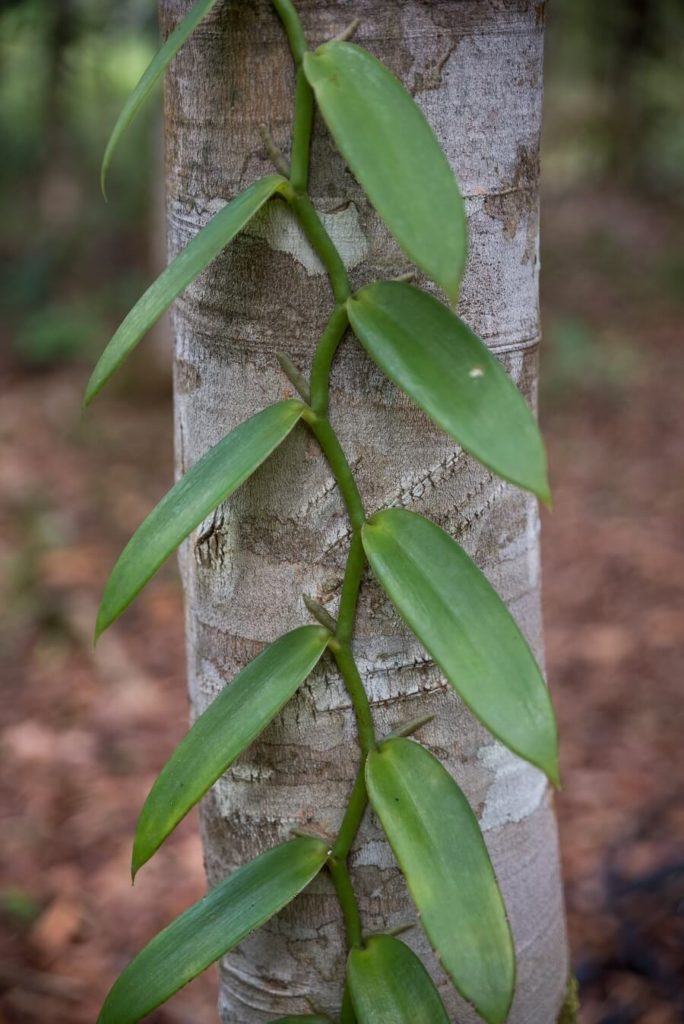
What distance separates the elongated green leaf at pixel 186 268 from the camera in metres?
0.56

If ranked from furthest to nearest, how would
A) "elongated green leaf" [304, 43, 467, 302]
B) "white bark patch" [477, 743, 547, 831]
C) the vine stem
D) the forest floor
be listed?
the forest floor → "white bark patch" [477, 743, 547, 831] → the vine stem → "elongated green leaf" [304, 43, 467, 302]

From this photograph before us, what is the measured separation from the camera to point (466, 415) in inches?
20.1

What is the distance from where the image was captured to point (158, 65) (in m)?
0.57

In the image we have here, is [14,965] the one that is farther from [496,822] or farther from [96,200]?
[96,200]

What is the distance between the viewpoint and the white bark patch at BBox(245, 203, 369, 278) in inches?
23.8

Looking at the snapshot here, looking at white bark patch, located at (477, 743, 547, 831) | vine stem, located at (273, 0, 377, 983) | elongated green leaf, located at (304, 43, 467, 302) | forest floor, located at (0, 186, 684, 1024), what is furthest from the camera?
forest floor, located at (0, 186, 684, 1024)

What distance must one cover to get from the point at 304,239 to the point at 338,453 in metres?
0.13

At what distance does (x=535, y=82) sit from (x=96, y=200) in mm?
5682

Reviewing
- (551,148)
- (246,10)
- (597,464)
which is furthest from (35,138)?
(246,10)

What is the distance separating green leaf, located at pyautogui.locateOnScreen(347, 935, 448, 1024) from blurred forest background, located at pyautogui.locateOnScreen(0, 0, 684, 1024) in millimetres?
577

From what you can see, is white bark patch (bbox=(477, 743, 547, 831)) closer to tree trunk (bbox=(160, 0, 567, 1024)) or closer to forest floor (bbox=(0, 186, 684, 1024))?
tree trunk (bbox=(160, 0, 567, 1024))

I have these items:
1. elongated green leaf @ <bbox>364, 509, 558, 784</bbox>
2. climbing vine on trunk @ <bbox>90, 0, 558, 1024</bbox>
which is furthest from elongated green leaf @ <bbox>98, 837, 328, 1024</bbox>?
elongated green leaf @ <bbox>364, 509, 558, 784</bbox>

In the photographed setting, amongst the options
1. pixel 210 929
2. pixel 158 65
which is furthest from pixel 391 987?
pixel 158 65

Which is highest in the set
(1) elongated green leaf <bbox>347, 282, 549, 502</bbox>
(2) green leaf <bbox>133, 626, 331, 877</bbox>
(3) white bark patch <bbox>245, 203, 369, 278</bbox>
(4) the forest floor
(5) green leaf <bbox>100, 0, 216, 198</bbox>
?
(5) green leaf <bbox>100, 0, 216, 198</bbox>
